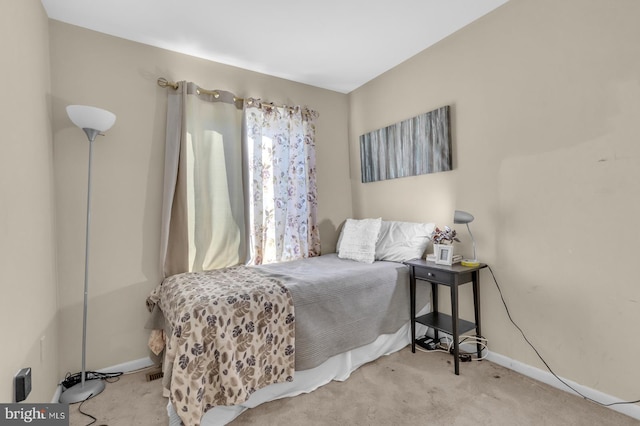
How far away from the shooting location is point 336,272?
2305 millimetres

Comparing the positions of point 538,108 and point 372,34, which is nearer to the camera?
point 538,108

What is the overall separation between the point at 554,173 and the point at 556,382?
135 cm

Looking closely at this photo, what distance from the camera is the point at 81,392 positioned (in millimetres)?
1937

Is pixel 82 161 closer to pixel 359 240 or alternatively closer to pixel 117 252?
pixel 117 252

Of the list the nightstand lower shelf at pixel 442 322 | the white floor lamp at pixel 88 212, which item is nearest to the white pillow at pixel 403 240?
the nightstand lower shelf at pixel 442 322

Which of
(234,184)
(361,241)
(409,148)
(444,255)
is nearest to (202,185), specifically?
(234,184)

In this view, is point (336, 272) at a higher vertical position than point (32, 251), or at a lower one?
lower

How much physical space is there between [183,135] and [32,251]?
4.31 ft

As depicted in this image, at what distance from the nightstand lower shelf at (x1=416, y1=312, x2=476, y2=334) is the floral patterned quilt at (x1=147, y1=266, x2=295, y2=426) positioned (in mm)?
1155

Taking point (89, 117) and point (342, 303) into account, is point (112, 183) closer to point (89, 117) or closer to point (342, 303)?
point (89, 117)

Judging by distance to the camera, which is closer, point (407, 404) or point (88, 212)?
point (407, 404)

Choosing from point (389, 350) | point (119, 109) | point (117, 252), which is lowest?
point (389, 350)

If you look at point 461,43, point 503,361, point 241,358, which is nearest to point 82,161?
point 241,358

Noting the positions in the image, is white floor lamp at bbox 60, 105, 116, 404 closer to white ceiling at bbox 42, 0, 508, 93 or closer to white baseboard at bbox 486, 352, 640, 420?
white ceiling at bbox 42, 0, 508, 93
